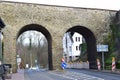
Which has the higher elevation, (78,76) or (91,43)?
(91,43)

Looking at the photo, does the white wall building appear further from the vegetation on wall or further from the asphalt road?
the asphalt road

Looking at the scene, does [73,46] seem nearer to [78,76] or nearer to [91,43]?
[91,43]

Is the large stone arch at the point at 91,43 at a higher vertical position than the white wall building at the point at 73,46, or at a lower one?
lower

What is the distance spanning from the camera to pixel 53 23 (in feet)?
154

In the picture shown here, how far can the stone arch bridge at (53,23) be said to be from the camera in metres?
44.9

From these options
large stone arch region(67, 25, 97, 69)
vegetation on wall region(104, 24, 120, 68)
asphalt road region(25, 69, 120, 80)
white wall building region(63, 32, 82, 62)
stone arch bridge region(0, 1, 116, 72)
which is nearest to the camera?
asphalt road region(25, 69, 120, 80)

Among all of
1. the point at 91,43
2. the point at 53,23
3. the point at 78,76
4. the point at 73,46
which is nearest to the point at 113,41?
the point at 91,43

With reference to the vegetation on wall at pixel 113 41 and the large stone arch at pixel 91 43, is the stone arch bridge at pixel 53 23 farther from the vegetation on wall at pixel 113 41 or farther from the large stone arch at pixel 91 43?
the vegetation on wall at pixel 113 41

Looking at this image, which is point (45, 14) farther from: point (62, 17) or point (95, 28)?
point (95, 28)

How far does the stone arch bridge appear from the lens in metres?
44.9

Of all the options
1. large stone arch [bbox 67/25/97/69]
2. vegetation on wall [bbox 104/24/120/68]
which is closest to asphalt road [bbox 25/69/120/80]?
vegetation on wall [bbox 104/24/120/68]

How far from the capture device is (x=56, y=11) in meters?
47.2

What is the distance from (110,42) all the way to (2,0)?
Answer: 50.8 feet

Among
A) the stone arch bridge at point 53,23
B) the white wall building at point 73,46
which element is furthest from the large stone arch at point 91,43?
the white wall building at point 73,46
